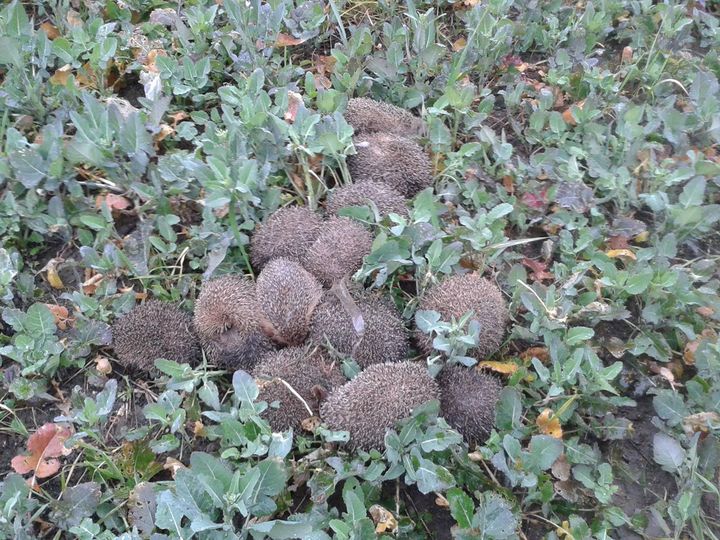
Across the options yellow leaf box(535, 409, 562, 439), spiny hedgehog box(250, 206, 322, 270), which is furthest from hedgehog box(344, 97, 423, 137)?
yellow leaf box(535, 409, 562, 439)

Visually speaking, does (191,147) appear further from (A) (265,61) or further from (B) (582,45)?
(B) (582,45)

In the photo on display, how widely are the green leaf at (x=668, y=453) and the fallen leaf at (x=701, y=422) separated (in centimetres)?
8

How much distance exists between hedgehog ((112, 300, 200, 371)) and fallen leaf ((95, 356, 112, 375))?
2.9 inches

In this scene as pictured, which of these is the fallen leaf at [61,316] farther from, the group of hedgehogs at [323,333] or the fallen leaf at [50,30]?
the fallen leaf at [50,30]

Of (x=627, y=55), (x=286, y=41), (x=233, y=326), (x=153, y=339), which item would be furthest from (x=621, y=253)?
(x=286, y=41)

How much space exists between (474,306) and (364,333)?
0.40 meters

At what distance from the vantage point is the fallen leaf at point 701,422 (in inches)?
84.1

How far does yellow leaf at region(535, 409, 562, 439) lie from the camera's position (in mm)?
2193

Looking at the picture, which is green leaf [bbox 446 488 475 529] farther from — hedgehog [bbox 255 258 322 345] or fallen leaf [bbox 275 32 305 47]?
fallen leaf [bbox 275 32 305 47]

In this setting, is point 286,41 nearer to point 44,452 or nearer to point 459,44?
point 459,44

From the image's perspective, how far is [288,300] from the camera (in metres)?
2.26

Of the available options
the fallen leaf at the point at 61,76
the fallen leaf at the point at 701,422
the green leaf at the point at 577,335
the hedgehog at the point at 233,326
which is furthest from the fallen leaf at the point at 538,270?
the fallen leaf at the point at 61,76

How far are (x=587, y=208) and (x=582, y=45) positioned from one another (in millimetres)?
1182

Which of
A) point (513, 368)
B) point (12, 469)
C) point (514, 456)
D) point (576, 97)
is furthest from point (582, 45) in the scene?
point (12, 469)
